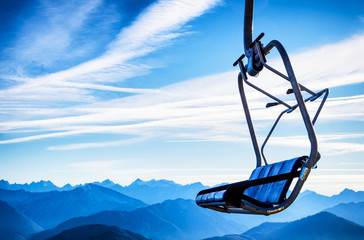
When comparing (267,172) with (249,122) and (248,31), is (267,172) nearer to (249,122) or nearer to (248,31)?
(249,122)

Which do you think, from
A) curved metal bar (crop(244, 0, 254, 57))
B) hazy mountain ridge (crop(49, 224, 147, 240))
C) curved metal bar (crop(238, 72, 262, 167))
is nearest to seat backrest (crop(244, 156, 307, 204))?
curved metal bar (crop(238, 72, 262, 167))

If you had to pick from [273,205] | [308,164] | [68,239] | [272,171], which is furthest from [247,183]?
[68,239]

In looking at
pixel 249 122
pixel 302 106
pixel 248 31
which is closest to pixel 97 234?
pixel 249 122

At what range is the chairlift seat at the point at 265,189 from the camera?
156 inches

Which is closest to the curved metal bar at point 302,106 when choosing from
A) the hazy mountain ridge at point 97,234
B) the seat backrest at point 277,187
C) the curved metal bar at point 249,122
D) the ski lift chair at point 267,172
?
the ski lift chair at point 267,172

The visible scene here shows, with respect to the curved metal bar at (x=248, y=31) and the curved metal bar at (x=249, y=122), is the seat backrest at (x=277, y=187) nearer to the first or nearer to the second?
the curved metal bar at (x=249, y=122)

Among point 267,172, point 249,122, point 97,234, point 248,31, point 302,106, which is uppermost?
point 97,234

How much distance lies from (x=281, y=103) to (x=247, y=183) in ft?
8.22

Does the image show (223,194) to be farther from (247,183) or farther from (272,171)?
(272,171)

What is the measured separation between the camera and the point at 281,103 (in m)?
6.08

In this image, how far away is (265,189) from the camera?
4906mm

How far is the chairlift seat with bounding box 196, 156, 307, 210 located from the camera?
3.97 metres

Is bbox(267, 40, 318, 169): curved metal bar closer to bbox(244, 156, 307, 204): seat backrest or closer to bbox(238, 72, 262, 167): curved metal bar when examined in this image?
bbox(244, 156, 307, 204): seat backrest

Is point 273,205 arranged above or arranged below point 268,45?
below
